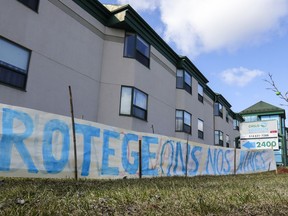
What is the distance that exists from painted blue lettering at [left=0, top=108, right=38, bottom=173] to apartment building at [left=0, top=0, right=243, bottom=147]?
2.85 meters

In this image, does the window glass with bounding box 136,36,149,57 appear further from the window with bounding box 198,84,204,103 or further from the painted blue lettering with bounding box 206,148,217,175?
the window with bounding box 198,84,204,103

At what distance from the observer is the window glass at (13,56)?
11.6 meters

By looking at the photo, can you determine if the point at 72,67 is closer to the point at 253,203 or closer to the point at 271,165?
the point at 253,203

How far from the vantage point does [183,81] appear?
25125mm

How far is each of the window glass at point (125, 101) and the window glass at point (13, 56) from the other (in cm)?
624

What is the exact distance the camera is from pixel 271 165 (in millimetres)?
28984

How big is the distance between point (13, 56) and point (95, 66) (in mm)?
5321

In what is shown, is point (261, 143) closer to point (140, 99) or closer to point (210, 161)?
point (210, 161)

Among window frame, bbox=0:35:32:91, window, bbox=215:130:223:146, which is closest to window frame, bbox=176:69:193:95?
window, bbox=215:130:223:146

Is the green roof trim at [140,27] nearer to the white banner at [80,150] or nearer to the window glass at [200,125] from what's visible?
the white banner at [80,150]

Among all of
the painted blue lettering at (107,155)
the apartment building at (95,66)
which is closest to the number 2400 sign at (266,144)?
the apartment building at (95,66)

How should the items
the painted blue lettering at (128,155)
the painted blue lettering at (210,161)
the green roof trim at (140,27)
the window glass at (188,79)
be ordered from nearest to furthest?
the painted blue lettering at (128,155) → the green roof trim at (140,27) → the painted blue lettering at (210,161) → the window glass at (188,79)

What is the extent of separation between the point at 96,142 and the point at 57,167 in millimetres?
1981

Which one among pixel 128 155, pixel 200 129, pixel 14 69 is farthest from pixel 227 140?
pixel 14 69
